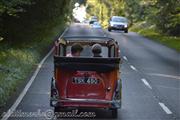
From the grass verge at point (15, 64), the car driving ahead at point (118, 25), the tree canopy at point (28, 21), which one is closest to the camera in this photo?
the grass verge at point (15, 64)

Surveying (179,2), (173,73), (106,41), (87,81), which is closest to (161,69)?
(173,73)

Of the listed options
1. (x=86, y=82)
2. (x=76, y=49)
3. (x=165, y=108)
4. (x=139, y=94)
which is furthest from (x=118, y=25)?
Result: (x=86, y=82)

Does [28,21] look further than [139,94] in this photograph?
Yes

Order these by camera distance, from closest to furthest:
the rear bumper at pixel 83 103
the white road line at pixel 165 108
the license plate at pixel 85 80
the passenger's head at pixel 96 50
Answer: the rear bumper at pixel 83 103
the license plate at pixel 85 80
the passenger's head at pixel 96 50
the white road line at pixel 165 108

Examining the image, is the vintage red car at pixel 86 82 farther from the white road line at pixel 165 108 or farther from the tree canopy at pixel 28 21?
the tree canopy at pixel 28 21

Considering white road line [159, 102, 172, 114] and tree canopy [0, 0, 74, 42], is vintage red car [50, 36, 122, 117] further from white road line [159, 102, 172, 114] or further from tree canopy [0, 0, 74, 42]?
tree canopy [0, 0, 74, 42]

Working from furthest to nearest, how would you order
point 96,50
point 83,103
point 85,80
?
point 96,50
point 85,80
point 83,103

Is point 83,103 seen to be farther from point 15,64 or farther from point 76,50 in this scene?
point 15,64

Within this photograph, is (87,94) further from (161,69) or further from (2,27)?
(2,27)

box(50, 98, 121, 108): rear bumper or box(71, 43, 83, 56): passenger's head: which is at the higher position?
box(71, 43, 83, 56): passenger's head

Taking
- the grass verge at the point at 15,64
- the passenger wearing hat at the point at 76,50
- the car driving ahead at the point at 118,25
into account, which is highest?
the passenger wearing hat at the point at 76,50

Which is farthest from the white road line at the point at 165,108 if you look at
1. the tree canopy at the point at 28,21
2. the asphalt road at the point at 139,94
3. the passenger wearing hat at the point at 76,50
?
the tree canopy at the point at 28,21

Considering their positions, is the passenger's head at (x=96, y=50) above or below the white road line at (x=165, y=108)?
above

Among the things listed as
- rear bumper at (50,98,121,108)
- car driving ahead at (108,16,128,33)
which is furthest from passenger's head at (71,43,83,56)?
car driving ahead at (108,16,128,33)
